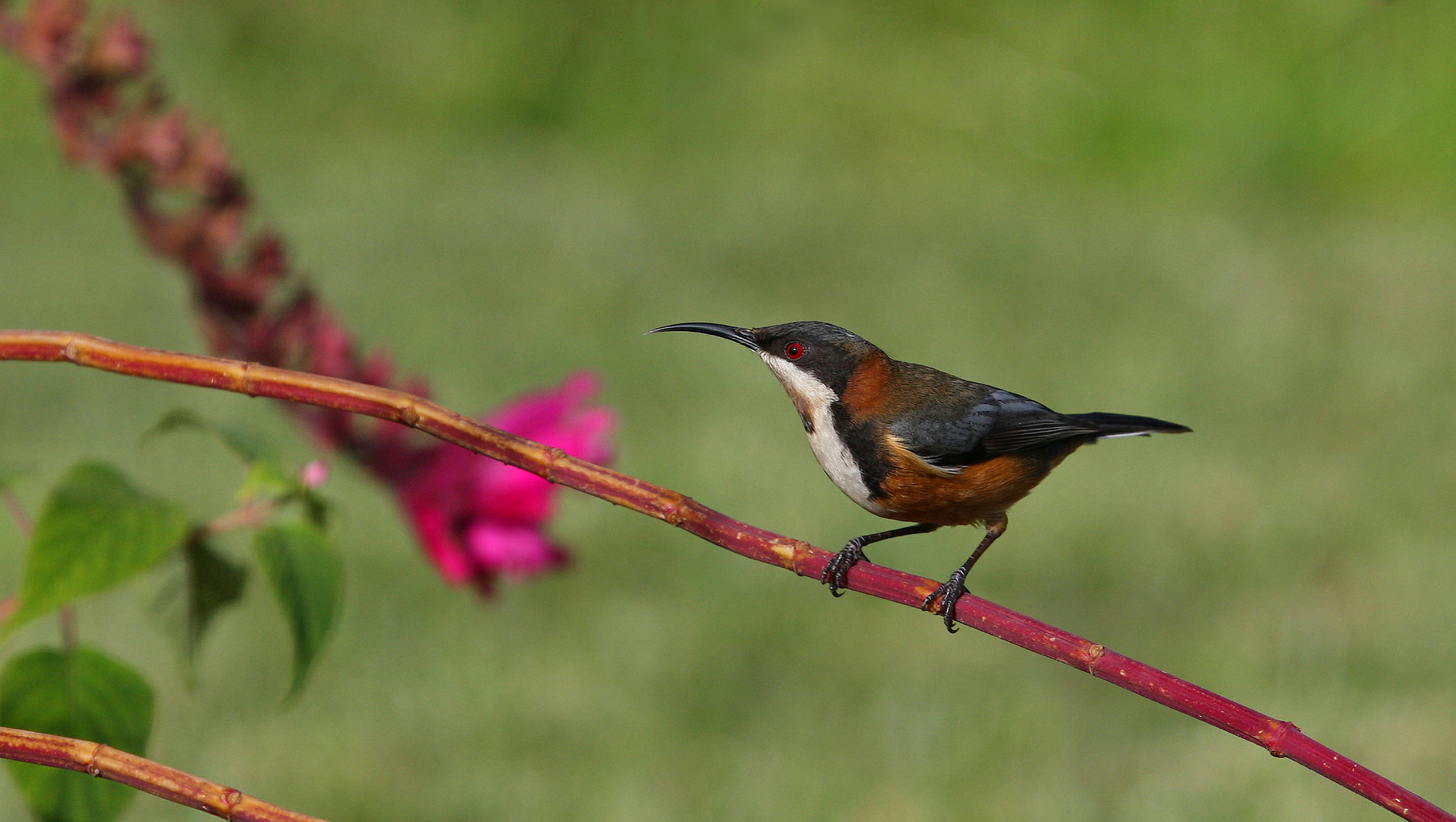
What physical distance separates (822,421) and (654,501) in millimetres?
333

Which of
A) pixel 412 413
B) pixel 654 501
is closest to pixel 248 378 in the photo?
pixel 412 413

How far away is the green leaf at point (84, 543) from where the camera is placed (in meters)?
0.86

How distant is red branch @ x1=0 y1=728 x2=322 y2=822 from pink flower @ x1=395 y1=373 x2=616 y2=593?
0.61 metres

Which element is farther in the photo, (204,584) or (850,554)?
(204,584)

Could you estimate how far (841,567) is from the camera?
82cm

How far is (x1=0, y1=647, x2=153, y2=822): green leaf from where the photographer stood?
→ 0.91 meters

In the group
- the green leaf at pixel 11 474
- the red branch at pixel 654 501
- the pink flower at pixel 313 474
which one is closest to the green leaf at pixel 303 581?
the pink flower at pixel 313 474

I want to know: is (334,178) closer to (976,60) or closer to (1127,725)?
(976,60)

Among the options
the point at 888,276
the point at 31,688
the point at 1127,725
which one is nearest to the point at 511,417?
the point at 31,688

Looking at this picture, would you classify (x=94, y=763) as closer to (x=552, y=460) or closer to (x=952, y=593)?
(x=552, y=460)

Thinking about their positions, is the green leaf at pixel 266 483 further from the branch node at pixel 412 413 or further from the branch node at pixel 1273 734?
the branch node at pixel 1273 734

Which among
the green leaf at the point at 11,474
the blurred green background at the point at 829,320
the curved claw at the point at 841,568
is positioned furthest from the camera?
the blurred green background at the point at 829,320

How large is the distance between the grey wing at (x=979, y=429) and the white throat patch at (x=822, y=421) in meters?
0.04

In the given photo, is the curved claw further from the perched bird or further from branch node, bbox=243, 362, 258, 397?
branch node, bbox=243, 362, 258, 397
